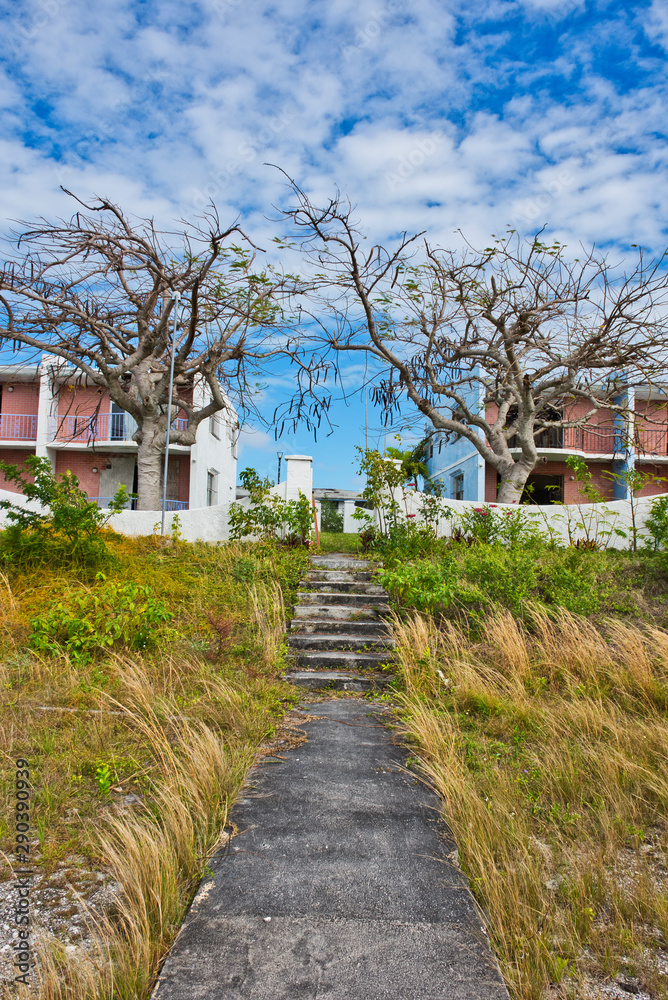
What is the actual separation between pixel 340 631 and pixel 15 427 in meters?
20.4

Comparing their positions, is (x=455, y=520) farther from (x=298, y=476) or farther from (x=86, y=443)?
(x=86, y=443)

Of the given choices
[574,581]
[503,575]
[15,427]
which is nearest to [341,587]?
[503,575]

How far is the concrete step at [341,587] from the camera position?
8.52 meters

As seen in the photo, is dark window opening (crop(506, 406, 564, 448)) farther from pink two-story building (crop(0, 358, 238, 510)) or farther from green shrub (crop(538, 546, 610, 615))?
green shrub (crop(538, 546, 610, 615))

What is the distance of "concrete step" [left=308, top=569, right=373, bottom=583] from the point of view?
899 centimetres

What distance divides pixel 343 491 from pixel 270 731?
2915 cm

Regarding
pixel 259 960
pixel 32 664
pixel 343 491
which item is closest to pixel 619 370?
pixel 32 664

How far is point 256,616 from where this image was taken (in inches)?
276

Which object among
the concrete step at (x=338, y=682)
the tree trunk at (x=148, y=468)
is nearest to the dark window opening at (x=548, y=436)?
the tree trunk at (x=148, y=468)

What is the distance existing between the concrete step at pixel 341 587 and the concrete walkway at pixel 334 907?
4.55 metres

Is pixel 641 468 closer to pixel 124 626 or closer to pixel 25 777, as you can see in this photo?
pixel 124 626

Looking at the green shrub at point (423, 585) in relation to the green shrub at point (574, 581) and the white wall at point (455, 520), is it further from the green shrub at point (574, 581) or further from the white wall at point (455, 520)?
the white wall at point (455, 520)

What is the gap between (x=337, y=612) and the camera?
7.85 m

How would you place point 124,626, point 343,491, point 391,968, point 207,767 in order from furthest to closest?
point 343,491, point 124,626, point 207,767, point 391,968
